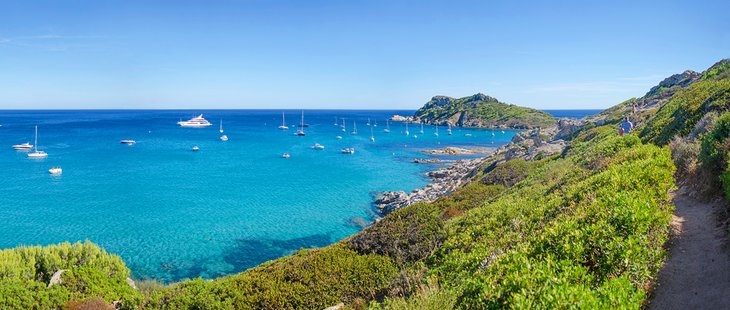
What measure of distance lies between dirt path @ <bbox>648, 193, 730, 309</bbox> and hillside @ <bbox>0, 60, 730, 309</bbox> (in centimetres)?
38

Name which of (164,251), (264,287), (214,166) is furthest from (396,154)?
(264,287)

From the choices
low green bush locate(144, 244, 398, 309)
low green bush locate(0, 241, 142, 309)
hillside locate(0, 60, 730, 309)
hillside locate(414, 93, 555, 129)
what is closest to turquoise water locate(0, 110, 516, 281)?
low green bush locate(0, 241, 142, 309)

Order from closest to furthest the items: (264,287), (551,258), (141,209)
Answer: (551,258)
(264,287)
(141,209)

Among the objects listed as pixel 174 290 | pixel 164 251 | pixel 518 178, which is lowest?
pixel 164 251

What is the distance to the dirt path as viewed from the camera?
725cm

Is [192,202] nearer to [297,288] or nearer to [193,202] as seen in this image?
[193,202]

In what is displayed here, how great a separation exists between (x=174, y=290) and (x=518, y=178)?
22.9 metres

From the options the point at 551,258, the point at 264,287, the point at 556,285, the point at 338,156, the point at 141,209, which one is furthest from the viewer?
the point at 338,156

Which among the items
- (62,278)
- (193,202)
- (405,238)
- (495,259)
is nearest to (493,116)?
(193,202)

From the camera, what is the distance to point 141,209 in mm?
39875

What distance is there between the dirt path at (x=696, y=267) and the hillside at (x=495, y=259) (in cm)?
38

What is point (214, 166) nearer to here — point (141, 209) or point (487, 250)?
point (141, 209)

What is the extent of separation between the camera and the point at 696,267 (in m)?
8.19

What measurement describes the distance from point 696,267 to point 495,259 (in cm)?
420
